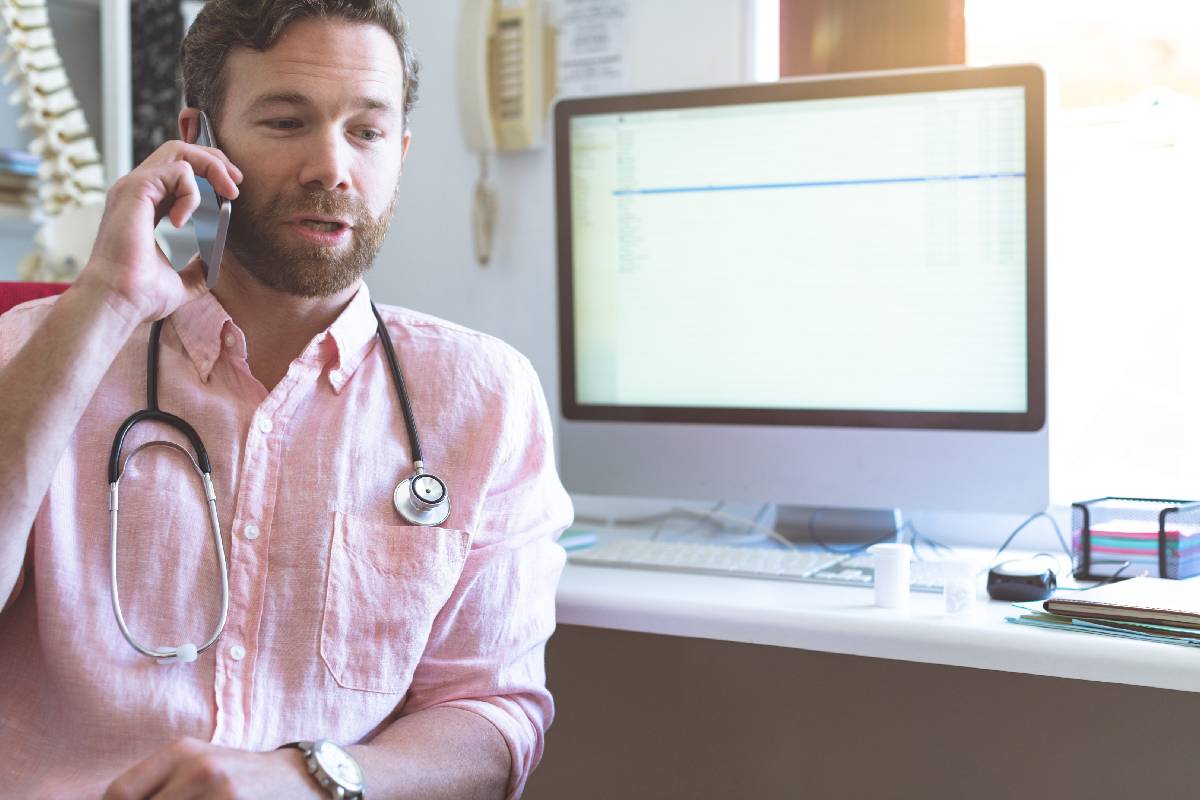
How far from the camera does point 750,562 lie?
139 centimetres

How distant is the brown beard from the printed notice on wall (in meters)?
0.71

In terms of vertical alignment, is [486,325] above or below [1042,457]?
above

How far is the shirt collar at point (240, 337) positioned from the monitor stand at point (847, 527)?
647 millimetres

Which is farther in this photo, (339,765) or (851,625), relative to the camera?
(851,625)

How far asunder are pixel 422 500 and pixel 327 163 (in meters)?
0.34

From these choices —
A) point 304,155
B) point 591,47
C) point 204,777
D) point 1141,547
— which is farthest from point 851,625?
point 591,47

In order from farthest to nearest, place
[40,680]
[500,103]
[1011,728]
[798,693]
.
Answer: [500,103] < [798,693] < [1011,728] < [40,680]

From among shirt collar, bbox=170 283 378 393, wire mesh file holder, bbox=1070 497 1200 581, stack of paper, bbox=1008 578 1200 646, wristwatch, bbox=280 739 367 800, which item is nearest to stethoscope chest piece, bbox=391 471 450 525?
shirt collar, bbox=170 283 378 393

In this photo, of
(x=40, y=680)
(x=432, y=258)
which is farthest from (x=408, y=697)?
(x=432, y=258)

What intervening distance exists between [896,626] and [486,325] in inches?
39.8

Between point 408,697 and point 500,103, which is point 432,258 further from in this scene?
point 408,697

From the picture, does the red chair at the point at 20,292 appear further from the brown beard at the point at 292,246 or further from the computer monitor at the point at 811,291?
the computer monitor at the point at 811,291

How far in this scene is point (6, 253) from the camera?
210 centimetres

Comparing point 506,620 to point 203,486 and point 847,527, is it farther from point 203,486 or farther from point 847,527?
point 847,527
